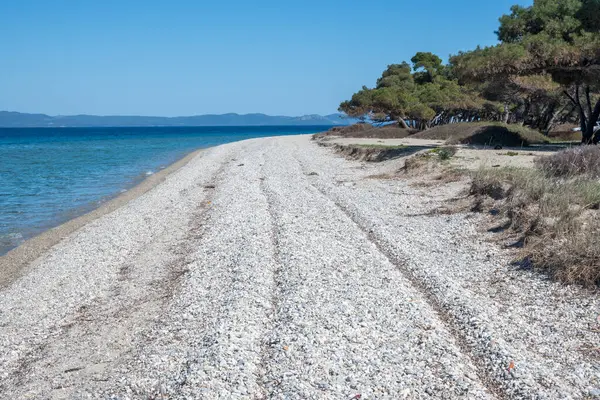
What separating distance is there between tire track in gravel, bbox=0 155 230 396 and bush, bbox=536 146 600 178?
30.4 ft

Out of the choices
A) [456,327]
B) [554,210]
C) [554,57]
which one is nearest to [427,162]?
[554,57]

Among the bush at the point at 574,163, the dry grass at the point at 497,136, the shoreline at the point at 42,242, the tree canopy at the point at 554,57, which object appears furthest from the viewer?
the dry grass at the point at 497,136

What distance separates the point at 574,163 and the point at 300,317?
10.1 m

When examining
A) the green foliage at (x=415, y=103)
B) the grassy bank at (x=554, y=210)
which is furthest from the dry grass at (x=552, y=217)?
the green foliage at (x=415, y=103)

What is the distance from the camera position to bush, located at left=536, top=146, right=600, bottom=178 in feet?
43.6

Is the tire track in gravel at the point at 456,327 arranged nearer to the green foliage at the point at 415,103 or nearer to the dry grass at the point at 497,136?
the dry grass at the point at 497,136

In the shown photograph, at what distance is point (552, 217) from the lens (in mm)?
9242

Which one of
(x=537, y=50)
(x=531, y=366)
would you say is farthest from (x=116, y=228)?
(x=537, y=50)

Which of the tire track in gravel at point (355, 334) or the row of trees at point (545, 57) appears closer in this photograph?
the tire track in gravel at point (355, 334)

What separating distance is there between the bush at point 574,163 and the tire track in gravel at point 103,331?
9264 mm

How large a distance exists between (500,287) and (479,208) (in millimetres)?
4300

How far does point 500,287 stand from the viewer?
744 centimetres

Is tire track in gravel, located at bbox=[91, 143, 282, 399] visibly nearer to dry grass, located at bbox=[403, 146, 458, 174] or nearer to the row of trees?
dry grass, located at bbox=[403, 146, 458, 174]

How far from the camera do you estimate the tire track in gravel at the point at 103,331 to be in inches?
233
